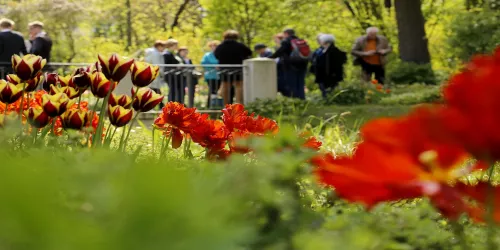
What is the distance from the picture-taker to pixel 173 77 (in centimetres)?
1544

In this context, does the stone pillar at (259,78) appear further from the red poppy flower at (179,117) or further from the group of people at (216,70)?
the red poppy flower at (179,117)

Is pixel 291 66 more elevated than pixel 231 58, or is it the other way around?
pixel 231 58

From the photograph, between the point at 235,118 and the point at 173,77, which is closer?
the point at 235,118

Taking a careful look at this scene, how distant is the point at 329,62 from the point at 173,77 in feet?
10.9

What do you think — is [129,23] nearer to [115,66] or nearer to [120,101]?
[120,101]

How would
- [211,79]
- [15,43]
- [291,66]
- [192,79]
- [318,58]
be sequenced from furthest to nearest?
[318,58] < [291,66] < [211,79] < [192,79] < [15,43]

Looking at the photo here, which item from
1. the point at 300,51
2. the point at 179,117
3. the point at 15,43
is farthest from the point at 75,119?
the point at 300,51

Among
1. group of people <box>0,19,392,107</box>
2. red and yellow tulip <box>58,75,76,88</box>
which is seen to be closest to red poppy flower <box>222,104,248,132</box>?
red and yellow tulip <box>58,75,76,88</box>

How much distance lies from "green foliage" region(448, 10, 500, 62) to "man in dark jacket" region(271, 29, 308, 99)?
5.06 metres

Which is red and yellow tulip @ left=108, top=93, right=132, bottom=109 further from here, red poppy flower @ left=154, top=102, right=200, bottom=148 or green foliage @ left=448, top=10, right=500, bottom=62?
green foliage @ left=448, top=10, right=500, bottom=62

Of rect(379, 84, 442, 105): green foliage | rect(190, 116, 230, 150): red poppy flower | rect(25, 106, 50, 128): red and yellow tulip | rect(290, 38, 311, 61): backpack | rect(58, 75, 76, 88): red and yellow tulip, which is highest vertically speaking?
rect(58, 75, 76, 88): red and yellow tulip

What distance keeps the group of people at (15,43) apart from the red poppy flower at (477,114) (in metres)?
12.9

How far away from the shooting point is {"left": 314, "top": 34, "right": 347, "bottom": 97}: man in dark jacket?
16656 mm

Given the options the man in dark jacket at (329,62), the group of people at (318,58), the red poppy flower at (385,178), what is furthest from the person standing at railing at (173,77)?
the red poppy flower at (385,178)
